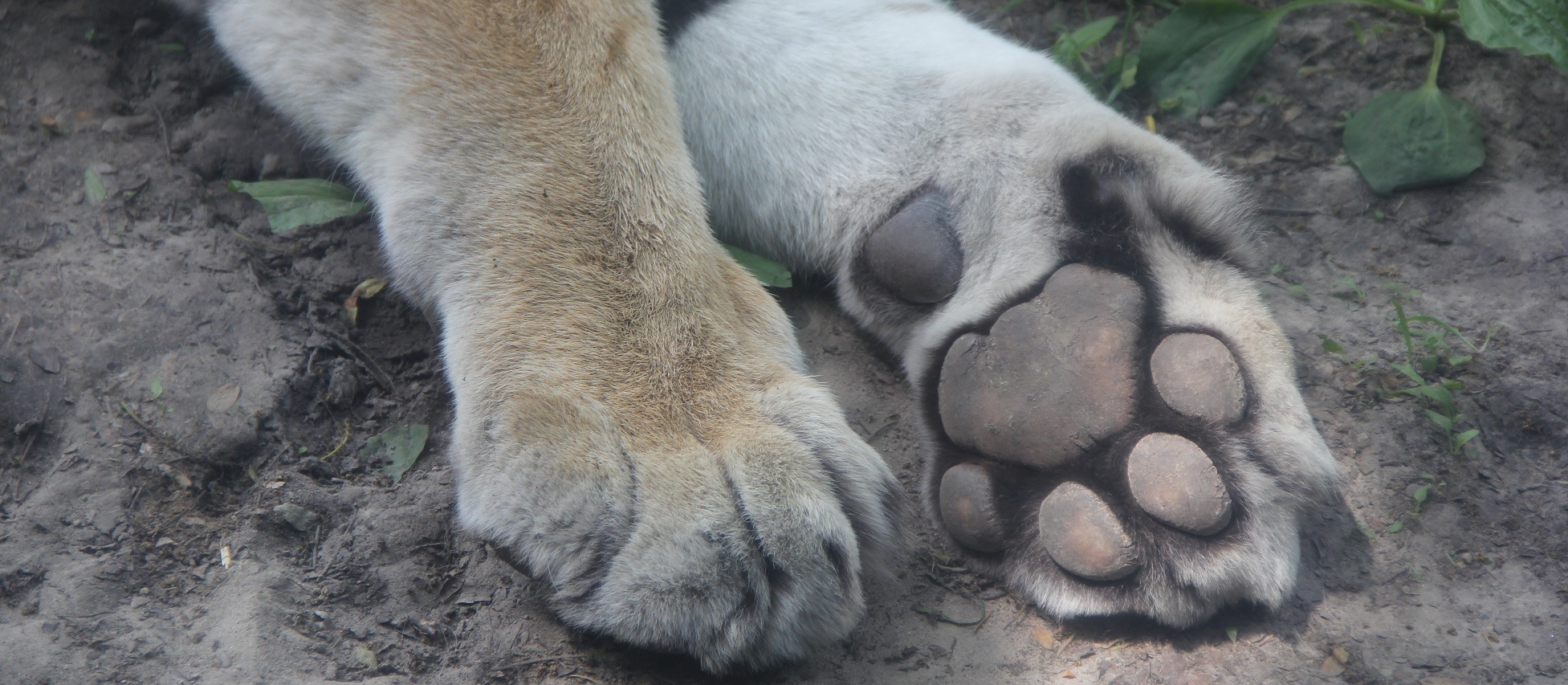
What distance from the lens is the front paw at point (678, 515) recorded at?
1158 millimetres

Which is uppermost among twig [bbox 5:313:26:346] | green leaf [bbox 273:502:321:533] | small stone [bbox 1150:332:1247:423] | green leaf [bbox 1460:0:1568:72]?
green leaf [bbox 1460:0:1568:72]

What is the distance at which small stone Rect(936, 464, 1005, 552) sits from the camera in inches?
50.0

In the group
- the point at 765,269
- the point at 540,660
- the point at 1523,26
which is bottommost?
the point at 540,660

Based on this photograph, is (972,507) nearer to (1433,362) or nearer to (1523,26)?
(1433,362)

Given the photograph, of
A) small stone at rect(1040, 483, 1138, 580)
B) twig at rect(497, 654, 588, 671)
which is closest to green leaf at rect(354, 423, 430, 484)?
twig at rect(497, 654, 588, 671)

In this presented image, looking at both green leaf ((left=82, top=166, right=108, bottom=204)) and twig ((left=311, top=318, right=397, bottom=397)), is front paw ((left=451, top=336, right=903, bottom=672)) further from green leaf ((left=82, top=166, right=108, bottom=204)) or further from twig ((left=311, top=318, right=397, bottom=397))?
green leaf ((left=82, top=166, right=108, bottom=204))

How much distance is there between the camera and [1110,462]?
1.21 m

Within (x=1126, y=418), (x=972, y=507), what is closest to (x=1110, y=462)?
(x=1126, y=418)

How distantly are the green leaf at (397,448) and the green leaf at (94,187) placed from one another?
0.70 meters

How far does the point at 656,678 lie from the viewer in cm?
122

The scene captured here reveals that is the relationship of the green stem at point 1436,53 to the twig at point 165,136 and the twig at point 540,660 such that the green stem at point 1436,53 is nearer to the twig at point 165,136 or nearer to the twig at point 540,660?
the twig at point 540,660

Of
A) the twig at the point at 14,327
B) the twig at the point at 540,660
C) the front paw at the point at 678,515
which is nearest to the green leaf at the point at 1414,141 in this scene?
the front paw at the point at 678,515

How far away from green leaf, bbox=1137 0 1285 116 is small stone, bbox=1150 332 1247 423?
108 cm

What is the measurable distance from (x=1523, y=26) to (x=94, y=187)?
2.54m
